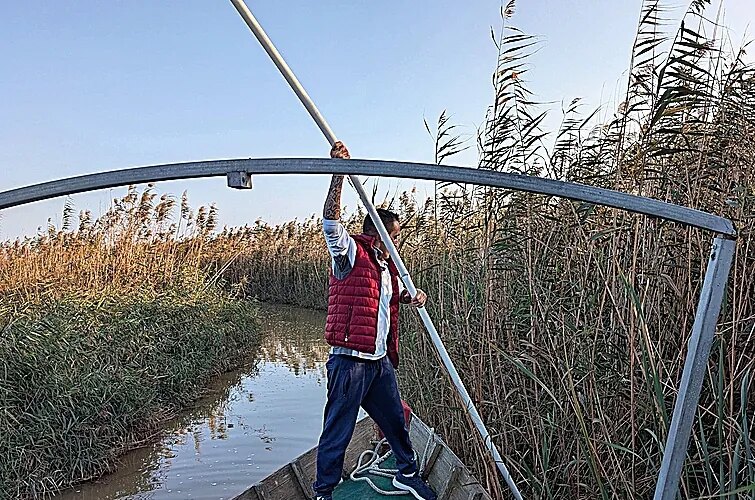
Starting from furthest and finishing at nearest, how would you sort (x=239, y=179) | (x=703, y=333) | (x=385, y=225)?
(x=385, y=225)
(x=239, y=179)
(x=703, y=333)

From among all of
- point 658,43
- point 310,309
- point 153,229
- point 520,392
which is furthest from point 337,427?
point 310,309

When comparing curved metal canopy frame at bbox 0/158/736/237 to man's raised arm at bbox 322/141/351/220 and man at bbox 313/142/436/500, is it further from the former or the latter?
man at bbox 313/142/436/500

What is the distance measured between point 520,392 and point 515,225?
0.83 metres

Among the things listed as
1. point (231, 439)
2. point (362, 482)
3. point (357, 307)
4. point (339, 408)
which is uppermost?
point (357, 307)

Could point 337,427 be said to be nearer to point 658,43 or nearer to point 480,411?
point 480,411

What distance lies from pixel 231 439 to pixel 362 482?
3.44 metres

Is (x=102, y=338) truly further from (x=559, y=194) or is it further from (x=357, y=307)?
(x=559, y=194)

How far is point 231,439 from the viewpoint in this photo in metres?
7.03

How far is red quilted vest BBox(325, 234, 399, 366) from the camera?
327 centimetres

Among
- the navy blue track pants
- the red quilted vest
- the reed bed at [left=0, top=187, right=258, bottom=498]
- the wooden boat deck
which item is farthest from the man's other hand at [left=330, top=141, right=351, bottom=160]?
the reed bed at [left=0, top=187, right=258, bottom=498]

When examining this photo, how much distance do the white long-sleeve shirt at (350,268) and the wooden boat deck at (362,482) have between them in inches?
27.6

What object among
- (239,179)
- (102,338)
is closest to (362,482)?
(239,179)

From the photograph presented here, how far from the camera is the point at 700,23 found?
115 inches

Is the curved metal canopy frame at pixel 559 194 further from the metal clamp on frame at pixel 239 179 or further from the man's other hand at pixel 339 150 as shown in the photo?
the man's other hand at pixel 339 150
